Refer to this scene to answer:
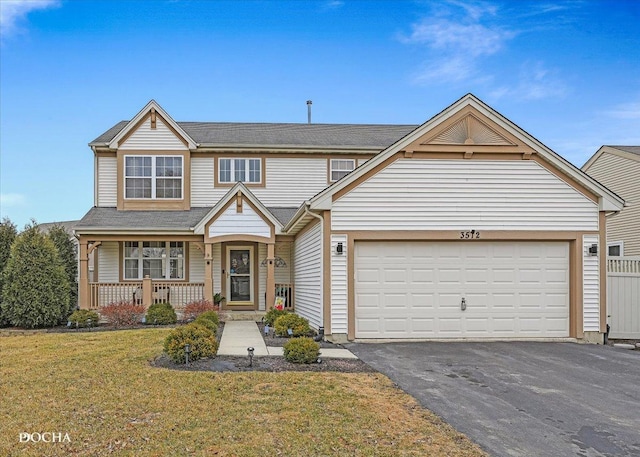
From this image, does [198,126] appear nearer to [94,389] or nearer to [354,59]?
[354,59]

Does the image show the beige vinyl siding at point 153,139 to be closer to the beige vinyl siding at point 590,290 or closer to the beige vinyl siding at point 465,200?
the beige vinyl siding at point 465,200

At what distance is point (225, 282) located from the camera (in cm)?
1917

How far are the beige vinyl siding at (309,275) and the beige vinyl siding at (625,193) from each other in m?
10.7

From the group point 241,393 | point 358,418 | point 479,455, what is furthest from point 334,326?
point 479,455

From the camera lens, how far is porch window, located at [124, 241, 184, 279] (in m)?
19.3

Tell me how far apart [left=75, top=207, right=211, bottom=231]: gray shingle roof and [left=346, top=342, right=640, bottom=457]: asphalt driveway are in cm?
915

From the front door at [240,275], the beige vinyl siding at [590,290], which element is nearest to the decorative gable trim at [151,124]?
the front door at [240,275]

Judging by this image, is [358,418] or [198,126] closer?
[358,418]

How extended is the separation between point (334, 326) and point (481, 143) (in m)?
5.53

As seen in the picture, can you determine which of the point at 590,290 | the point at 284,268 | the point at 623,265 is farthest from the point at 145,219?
the point at 623,265

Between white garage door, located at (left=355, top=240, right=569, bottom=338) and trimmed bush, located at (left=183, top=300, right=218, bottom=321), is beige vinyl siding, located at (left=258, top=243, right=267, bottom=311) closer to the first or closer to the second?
trimmed bush, located at (left=183, top=300, right=218, bottom=321)

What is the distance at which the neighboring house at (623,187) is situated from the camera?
61.8ft

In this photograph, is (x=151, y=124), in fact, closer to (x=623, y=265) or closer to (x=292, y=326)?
(x=292, y=326)

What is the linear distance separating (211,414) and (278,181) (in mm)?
14718
